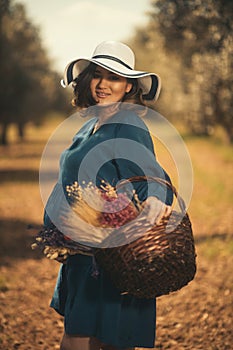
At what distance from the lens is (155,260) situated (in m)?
2.56

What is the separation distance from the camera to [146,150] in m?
3.01

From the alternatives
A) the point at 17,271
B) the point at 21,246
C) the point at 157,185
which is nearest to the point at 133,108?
the point at 157,185

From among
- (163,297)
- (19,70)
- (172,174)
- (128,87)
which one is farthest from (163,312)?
(19,70)

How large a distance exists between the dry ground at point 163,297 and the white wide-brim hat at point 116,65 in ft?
9.33

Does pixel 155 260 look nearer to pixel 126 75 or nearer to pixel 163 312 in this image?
pixel 126 75

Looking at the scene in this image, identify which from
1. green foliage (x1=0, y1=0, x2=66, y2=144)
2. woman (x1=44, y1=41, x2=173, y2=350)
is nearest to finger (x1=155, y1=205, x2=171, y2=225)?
woman (x1=44, y1=41, x2=173, y2=350)

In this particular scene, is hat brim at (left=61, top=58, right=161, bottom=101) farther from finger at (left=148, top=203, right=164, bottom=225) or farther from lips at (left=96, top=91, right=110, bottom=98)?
finger at (left=148, top=203, right=164, bottom=225)

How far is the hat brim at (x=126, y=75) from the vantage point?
312 centimetres

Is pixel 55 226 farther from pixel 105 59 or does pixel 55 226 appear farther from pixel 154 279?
pixel 105 59

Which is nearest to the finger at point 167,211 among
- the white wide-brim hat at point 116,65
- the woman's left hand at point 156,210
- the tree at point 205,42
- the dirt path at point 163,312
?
A: the woman's left hand at point 156,210

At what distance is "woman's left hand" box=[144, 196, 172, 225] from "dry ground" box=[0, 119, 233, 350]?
8.87 ft

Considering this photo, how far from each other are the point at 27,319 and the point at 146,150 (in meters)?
3.37

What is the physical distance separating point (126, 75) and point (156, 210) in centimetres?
97

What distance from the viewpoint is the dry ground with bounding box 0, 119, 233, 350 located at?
5.09 metres
